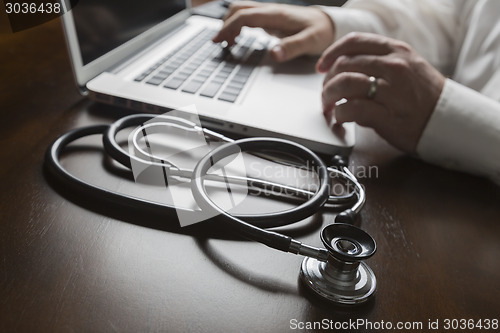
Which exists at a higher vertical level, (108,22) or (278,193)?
(108,22)

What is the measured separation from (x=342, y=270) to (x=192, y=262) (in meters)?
0.13

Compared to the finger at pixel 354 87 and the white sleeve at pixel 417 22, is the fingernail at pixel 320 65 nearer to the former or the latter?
the finger at pixel 354 87

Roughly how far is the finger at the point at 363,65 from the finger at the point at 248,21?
0.27 meters

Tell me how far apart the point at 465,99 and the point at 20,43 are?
76cm

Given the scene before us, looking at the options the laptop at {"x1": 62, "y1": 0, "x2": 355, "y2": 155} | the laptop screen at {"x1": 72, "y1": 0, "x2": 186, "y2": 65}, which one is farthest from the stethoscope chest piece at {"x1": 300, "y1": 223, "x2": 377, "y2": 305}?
the laptop screen at {"x1": 72, "y1": 0, "x2": 186, "y2": 65}

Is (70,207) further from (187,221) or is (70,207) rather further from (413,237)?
(413,237)

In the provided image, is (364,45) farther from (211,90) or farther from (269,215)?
(269,215)

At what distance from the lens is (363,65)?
59 cm

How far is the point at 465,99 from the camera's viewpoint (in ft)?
1.81

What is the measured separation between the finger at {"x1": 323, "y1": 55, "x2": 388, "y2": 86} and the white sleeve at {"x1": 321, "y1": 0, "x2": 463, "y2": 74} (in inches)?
11.4

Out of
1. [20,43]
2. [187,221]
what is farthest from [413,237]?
[20,43]

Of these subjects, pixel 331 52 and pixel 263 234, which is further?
pixel 331 52

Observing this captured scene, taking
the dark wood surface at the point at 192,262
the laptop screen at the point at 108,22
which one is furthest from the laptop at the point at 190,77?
the dark wood surface at the point at 192,262

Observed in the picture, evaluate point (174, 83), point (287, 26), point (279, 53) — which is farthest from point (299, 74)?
point (174, 83)
